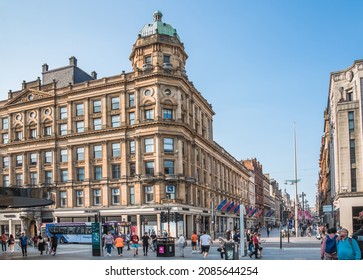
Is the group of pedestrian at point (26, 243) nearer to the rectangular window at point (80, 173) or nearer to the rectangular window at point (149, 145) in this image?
the rectangular window at point (80, 173)

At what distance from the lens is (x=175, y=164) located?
2164 cm

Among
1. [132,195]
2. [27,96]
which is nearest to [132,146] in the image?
[132,195]

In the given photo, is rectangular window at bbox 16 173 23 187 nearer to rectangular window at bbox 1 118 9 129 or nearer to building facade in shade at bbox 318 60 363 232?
rectangular window at bbox 1 118 9 129

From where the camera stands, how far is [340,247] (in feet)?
28.9

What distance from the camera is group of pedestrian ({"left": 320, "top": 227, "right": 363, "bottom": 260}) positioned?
870 cm

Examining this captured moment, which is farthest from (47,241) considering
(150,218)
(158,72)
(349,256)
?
(349,256)

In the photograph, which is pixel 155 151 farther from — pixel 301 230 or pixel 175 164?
pixel 301 230

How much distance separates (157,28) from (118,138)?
6095 mm

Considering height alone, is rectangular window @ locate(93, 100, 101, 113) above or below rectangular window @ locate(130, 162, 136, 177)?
above

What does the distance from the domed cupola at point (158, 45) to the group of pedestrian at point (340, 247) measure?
17.4 ft

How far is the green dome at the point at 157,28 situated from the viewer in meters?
11.1

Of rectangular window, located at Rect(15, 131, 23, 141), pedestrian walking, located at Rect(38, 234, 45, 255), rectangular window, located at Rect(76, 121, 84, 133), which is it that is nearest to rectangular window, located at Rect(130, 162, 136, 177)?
rectangular window, located at Rect(76, 121, 84, 133)

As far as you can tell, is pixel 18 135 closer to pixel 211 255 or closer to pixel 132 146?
pixel 132 146

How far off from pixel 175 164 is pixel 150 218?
369cm
